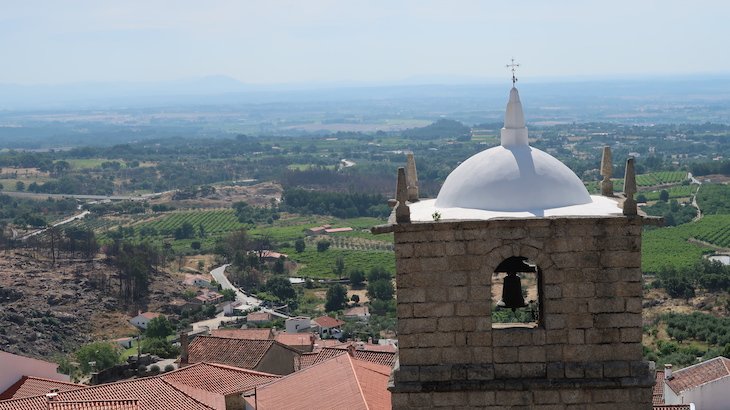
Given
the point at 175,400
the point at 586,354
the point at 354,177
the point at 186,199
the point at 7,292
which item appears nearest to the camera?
the point at 586,354

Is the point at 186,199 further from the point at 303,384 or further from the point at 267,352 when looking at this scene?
the point at 303,384

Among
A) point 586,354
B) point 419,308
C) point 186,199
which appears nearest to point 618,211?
point 586,354

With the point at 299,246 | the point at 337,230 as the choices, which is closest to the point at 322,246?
the point at 299,246

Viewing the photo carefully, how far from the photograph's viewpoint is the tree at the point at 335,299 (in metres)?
68.2

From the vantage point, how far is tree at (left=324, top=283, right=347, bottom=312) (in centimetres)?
6825

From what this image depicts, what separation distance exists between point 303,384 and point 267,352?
13.4 metres

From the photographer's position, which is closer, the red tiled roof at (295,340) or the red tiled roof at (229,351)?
the red tiled roof at (229,351)

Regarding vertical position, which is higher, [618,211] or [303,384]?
[618,211]

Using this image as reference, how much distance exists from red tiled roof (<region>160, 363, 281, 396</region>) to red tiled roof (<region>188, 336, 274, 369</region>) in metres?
7.65

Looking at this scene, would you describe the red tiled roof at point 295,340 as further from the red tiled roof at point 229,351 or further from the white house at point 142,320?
the white house at point 142,320

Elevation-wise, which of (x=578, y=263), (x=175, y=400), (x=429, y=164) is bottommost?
(x=429, y=164)

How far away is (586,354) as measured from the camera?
862cm

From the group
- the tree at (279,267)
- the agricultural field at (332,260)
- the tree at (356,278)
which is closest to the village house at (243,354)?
the tree at (356,278)

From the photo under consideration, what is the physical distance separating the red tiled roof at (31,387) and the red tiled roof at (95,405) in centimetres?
496
